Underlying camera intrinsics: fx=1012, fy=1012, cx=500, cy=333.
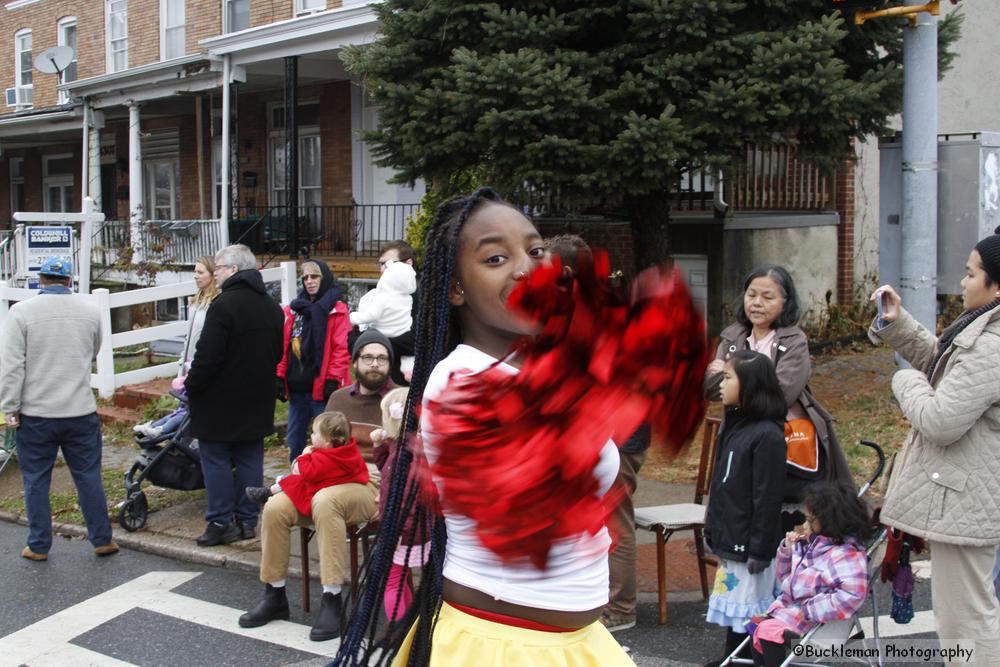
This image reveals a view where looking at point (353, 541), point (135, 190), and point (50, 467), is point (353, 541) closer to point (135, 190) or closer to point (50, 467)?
point (50, 467)

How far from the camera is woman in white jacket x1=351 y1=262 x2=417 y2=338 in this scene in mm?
7125

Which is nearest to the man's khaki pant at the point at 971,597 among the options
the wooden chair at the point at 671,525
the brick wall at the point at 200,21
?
the wooden chair at the point at 671,525

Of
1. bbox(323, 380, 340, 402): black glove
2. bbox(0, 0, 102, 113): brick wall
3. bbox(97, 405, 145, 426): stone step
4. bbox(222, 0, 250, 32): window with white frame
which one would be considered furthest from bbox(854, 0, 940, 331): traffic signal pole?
bbox(0, 0, 102, 113): brick wall

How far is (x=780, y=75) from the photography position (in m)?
7.77

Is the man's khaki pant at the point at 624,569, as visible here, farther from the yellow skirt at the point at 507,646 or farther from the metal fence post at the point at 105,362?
the metal fence post at the point at 105,362

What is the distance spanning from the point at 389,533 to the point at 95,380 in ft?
32.0

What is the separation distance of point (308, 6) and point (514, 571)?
17.0 metres

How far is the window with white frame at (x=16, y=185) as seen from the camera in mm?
26031

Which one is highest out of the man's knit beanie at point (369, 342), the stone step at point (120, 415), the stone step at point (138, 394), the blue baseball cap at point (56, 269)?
the blue baseball cap at point (56, 269)

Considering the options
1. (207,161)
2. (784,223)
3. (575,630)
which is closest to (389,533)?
(575,630)

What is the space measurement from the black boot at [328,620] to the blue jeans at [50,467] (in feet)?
6.96

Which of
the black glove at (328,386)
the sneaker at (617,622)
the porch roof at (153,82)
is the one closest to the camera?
the sneaker at (617,622)

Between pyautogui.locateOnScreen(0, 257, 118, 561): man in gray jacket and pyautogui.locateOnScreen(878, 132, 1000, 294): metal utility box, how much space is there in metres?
5.00

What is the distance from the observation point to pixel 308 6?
17531mm
